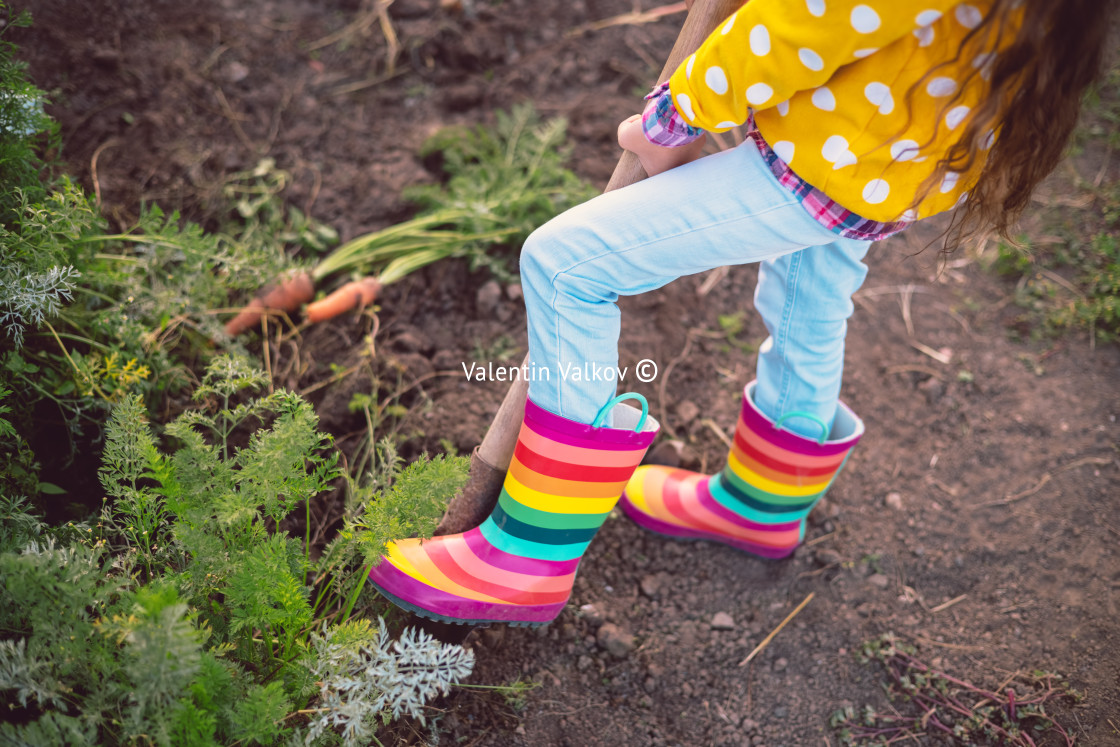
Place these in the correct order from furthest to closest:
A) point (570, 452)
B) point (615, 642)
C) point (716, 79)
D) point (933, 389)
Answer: point (933, 389), point (615, 642), point (570, 452), point (716, 79)

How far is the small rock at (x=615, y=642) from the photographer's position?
1.54 metres

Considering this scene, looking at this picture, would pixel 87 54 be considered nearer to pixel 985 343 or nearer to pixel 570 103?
pixel 570 103

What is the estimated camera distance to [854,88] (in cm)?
93

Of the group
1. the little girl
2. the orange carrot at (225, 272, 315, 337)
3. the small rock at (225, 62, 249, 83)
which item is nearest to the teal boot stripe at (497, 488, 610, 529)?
the little girl

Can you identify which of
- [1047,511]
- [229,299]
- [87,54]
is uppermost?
[87,54]

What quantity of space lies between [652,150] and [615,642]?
1.05m

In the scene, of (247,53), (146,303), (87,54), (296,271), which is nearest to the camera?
(146,303)

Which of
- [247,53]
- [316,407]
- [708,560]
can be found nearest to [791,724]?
[708,560]

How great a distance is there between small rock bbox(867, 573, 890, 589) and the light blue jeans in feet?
2.55

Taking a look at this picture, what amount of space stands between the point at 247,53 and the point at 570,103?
130cm

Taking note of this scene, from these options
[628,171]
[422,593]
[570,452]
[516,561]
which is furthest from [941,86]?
[422,593]

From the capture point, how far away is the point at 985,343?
2283mm

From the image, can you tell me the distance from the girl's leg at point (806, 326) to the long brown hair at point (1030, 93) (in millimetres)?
324

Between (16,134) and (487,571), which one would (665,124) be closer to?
(487,571)
